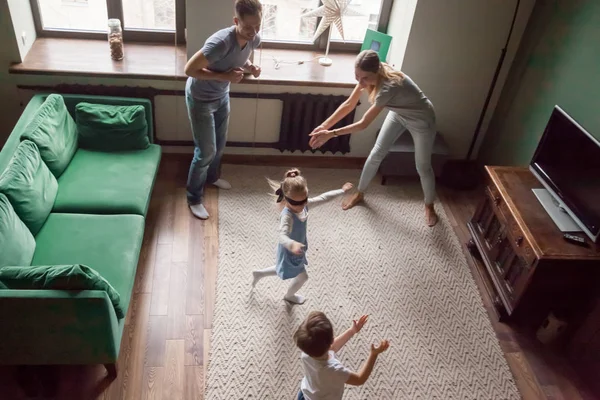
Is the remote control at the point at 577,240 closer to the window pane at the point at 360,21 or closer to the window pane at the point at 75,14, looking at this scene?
the window pane at the point at 360,21

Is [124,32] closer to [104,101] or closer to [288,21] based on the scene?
[104,101]

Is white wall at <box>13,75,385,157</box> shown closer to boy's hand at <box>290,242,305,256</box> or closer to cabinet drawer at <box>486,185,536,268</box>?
cabinet drawer at <box>486,185,536,268</box>

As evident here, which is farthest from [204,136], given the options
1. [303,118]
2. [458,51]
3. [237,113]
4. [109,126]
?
[458,51]

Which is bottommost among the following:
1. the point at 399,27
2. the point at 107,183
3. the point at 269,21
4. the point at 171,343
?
the point at 171,343

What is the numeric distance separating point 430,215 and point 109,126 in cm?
222

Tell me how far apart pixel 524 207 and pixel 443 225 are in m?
0.80

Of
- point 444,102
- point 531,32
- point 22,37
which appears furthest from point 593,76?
point 22,37

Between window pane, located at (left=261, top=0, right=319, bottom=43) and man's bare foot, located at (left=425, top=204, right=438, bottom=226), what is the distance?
5.24ft

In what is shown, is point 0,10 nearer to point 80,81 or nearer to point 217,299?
point 80,81

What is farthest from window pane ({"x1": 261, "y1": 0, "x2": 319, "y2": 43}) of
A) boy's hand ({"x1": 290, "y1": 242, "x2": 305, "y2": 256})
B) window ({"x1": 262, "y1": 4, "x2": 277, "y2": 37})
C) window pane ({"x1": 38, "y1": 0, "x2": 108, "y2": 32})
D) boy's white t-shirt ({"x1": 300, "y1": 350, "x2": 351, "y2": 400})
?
boy's white t-shirt ({"x1": 300, "y1": 350, "x2": 351, "y2": 400})

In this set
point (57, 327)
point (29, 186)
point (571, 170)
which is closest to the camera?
point (57, 327)

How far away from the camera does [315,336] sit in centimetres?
189

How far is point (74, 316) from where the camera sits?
2.12 metres

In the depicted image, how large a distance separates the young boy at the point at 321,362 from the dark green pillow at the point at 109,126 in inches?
75.1
